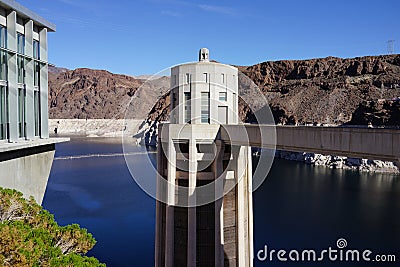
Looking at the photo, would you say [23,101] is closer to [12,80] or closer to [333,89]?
[12,80]

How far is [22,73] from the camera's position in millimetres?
9492

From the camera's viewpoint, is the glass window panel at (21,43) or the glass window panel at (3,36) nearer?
the glass window panel at (3,36)

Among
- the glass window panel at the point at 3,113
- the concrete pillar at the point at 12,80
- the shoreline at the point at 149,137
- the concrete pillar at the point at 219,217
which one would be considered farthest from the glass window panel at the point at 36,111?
the shoreline at the point at 149,137

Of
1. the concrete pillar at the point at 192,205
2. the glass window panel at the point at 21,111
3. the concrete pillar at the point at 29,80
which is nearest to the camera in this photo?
the glass window panel at the point at 21,111

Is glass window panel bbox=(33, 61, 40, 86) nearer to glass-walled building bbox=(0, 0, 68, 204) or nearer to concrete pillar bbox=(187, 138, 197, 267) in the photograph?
glass-walled building bbox=(0, 0, 68, 204)

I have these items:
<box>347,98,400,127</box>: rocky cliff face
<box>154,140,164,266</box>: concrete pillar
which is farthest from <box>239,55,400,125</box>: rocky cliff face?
<box>154,140,164,266</box>: concrete pillar

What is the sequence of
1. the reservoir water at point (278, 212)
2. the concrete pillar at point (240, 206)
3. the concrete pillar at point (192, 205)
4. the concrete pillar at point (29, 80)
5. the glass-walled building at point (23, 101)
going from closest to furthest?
the glass-walled building at point (23, 101) < the concrete pillar at point (29, 80) < the concrete pillar at point (192, 205) < the concrete pillar at point (240, 206) < the reservoir water at point (278, 212)

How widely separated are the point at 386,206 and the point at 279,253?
17.7 metres

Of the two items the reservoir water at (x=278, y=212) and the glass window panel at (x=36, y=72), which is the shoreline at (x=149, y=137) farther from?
the glass window panel at (x=36, y=72)

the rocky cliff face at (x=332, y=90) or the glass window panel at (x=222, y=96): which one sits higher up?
the rocky cliff face at (x=332, y=90)
